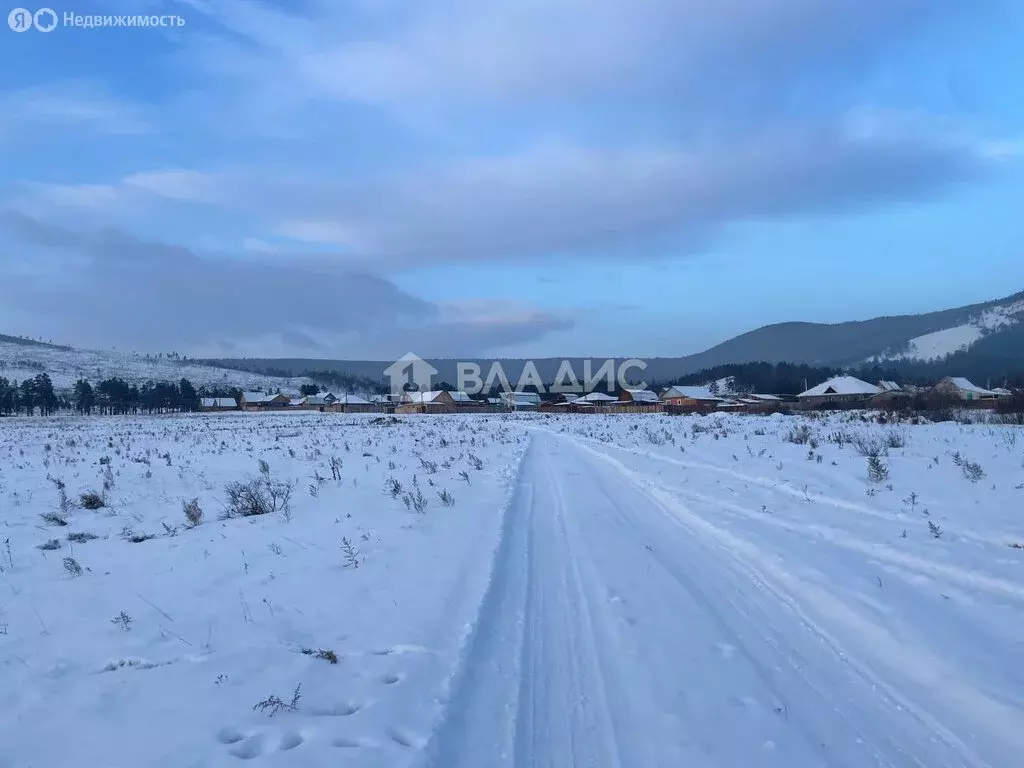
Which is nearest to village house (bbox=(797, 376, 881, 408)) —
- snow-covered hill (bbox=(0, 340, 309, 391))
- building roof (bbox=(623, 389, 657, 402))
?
A: building roof (bbox=(623, 389, 657, 402))

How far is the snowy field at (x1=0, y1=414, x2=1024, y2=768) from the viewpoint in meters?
3.62

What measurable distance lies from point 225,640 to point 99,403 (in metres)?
129

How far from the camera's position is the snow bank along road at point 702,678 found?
3.50 meters

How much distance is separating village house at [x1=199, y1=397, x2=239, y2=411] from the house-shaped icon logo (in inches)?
1209

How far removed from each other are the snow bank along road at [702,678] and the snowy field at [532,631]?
0.8 inches

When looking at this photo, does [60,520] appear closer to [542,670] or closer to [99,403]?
[542,670]

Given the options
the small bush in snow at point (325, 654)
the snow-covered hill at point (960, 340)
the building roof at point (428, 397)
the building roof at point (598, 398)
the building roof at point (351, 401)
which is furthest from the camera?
the snow-covered hill at point (960, 340)

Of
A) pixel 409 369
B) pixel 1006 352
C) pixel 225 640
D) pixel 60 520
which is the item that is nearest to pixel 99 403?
pixel 409 369

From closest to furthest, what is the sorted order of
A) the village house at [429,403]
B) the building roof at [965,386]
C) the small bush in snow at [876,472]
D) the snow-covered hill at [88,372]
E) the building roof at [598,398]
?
the small bush in snow at [876,472] < the building roof at [965,386] < the village house at [429,403] < the building roof at [598,398] < the snow-covered hill at [88,372]

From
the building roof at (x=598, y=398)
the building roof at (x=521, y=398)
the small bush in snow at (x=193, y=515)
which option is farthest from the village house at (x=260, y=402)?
→ the small bush in snow at (x=193, y=515)

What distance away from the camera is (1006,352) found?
16362 cm

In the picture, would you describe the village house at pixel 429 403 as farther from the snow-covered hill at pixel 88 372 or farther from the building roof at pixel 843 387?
the snow-covered hill at pixel 88 372

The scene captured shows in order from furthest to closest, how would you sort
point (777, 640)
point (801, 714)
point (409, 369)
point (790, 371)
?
1. point (409, 369)
2. point (790, 371)
3. point (777, 640)
4. point (801, 714)

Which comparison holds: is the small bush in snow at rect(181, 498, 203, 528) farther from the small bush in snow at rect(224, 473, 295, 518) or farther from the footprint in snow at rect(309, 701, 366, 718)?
the footprint in snow at rect(309, 701, 366, 718)
